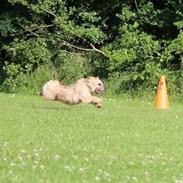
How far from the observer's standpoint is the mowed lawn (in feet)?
25.5

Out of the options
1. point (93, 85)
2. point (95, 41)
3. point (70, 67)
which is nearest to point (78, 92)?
point (93, 85)

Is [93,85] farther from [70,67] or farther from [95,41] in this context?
[95,41]

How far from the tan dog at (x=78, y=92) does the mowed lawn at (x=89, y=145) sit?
0.97 ft

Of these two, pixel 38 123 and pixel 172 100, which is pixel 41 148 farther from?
pixel 172 100

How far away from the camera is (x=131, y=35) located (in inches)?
944

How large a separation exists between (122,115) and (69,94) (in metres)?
1.31

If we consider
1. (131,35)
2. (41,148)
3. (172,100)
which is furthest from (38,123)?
(131,35)

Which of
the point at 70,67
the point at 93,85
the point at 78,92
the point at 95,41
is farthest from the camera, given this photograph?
the point at 95,41

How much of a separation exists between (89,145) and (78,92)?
5352mm

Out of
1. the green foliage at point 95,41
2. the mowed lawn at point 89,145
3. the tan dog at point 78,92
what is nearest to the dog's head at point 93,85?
the tan dog at point 78,92

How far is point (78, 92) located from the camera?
15539mm

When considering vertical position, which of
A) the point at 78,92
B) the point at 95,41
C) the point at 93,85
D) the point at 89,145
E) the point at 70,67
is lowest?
the point at 89,145

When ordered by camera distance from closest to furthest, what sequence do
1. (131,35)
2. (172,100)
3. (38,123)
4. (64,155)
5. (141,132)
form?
(64,155) < (141,132) < (38,123) < (172,100) < (131,35)

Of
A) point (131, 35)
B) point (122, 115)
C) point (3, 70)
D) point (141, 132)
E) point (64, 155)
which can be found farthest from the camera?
point (3, 70)
